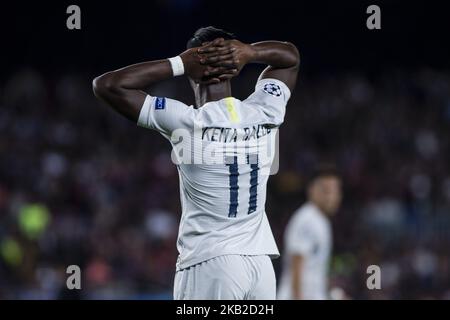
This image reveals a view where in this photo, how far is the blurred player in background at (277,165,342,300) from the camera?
719 centimetres

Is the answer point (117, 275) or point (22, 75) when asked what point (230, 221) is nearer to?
point (117, 275)

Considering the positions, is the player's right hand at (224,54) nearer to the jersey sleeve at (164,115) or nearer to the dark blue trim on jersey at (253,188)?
the jersey sleeve at (164,115)

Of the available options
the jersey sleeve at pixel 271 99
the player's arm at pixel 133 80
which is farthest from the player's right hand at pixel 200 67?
the jersey sleeve at pixel 271 99

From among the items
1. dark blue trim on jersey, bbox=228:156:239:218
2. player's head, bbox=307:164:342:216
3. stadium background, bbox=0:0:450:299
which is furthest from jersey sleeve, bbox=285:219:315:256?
stadium background, bbox=0:0:450:299

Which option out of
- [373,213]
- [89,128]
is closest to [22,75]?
[89,128]

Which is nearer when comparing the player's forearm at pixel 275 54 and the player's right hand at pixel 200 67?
the player's right hand at pixel 200 67

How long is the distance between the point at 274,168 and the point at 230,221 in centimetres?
52

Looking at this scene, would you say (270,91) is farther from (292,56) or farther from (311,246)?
(311,246)

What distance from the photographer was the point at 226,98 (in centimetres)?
454

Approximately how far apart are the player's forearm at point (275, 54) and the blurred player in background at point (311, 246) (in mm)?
2710

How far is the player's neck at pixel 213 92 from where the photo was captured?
4543 mm

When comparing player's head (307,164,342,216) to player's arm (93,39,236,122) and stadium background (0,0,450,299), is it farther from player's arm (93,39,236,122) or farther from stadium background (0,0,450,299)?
stadium background (0,0,450,299)

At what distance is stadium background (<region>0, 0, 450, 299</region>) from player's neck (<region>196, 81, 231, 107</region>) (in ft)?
22.4

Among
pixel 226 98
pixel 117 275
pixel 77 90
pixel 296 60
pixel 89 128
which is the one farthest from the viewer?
→ pixel 77 90
